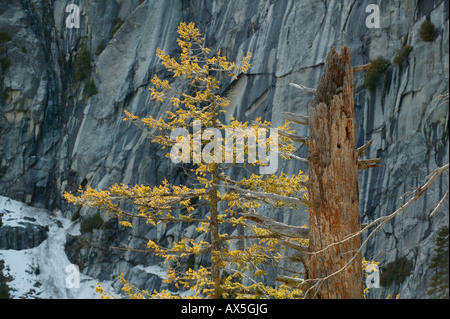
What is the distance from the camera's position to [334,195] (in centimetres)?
634

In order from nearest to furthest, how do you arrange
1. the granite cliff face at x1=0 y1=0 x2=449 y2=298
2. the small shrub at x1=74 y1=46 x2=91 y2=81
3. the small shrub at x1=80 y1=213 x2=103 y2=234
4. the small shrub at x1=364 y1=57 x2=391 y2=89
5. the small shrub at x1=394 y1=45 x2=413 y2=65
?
the granite cliff face at x1=0 y1=0 x2=449 y2=298, the small shrub at x1=394 y1=45 x2=413 y2=65, the small shrub at x1=364 y1=57 x2=391 y2=89, the small shrub at x1=80 y1=213 x2=103 y2=234, the small shrub at x1=74 y1=46 x2=91 y2=81

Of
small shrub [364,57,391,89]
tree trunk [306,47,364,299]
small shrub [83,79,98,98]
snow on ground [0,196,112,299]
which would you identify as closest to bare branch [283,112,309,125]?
tree trunk [306,47,364,299]

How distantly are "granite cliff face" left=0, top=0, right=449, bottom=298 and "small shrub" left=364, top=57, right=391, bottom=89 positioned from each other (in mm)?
253

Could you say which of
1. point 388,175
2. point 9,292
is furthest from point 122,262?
point 388,175

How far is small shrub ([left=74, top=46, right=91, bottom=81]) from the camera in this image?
4259cm

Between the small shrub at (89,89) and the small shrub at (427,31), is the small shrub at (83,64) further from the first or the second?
the small shrub at (427,31)

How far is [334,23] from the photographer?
27.0 m

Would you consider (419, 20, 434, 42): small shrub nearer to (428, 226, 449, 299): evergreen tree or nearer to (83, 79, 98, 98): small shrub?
(428, 226, 449, 299): evergreen tree

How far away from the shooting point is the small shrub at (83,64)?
1677 inches

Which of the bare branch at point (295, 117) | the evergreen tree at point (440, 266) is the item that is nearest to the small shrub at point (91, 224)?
the evergreen tree at point (440, 266)

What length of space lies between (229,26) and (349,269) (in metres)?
28.6

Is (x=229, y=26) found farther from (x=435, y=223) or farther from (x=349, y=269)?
(x=349, y=269)

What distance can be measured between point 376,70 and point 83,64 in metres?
26.2
